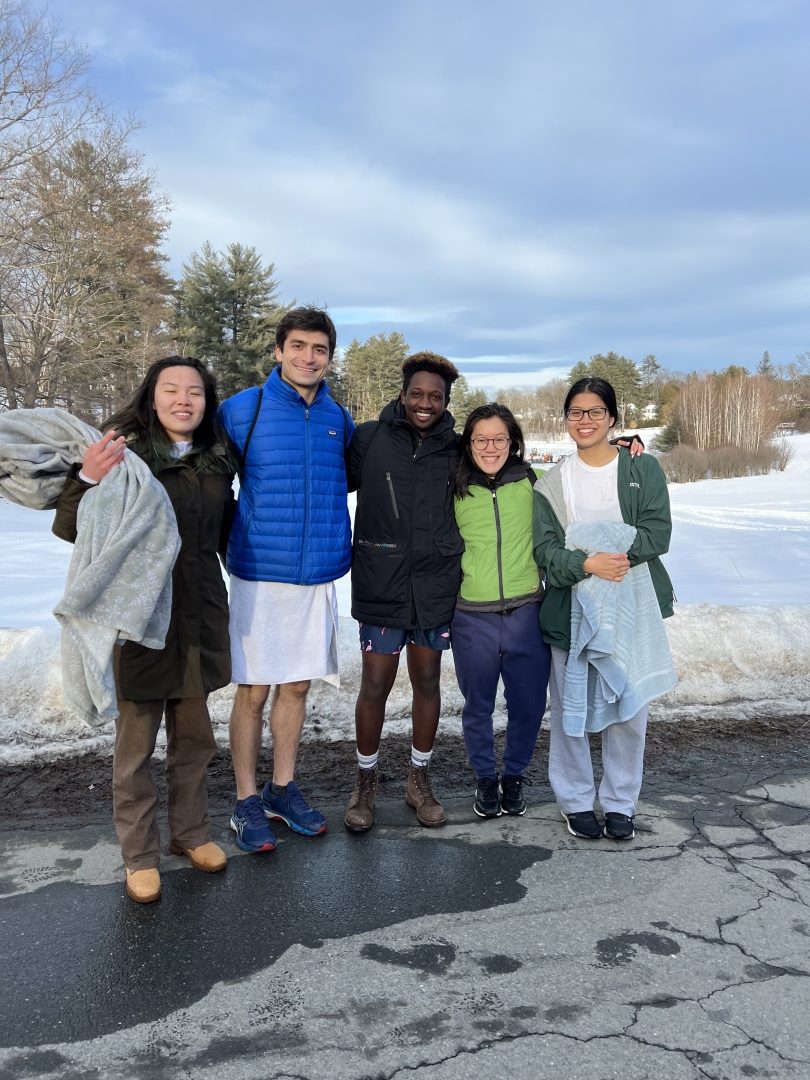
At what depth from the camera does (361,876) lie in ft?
10.3

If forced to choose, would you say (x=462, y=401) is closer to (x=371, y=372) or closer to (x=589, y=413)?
(x=371, y=372)

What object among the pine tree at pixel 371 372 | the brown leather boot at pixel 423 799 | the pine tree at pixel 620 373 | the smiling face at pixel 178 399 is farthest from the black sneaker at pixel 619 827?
the pine tree at pixel 620 373

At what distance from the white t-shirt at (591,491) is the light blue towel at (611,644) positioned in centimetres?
10

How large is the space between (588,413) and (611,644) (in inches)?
42.3

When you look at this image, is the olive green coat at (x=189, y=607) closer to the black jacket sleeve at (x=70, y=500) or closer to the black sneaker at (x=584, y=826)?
the black jacket sleeve at (x=70, y=500)

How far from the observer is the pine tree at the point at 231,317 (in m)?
36.9

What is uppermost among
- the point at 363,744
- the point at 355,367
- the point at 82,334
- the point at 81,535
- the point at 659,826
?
the point at 355,367

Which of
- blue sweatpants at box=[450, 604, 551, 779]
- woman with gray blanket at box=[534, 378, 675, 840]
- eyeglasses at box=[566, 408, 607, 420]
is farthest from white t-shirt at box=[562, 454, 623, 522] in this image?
blue sweatpants at box=[450, 604, 551, 779]

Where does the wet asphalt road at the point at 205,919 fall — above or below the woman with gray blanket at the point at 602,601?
below

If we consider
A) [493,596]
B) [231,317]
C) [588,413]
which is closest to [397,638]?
[493,596]

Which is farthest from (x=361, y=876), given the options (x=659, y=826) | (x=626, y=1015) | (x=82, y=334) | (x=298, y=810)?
(x=82, y=334)

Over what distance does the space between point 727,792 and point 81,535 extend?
11.4 ft

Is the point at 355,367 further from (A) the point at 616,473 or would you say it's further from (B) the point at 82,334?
(A) the point at 616,473

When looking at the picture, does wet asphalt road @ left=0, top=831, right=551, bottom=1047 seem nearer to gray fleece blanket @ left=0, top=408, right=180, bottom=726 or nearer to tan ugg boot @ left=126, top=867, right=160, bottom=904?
tan ugg boot @ left=126, top=867, right=160, bottom=904
